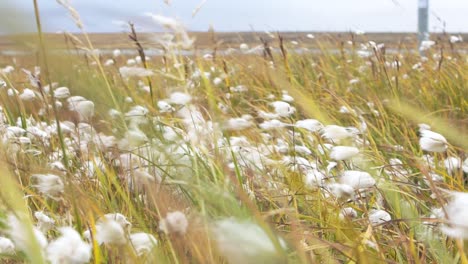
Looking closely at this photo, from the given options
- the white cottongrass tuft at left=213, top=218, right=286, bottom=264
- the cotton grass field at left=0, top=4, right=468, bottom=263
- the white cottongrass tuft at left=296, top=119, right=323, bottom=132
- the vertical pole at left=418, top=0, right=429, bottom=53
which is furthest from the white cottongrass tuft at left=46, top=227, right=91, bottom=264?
the vertical pole at left=418, top=0, right=429, bottom=53

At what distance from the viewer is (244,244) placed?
59 cm

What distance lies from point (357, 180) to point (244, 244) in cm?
71

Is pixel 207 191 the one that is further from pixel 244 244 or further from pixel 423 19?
pixel 423 19

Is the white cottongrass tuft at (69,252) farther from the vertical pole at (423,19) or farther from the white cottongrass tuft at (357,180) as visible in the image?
the vertical pole at (423,19)

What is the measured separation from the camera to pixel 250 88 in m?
4.30

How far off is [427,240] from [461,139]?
0.98ft

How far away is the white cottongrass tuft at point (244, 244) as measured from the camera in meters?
0.57

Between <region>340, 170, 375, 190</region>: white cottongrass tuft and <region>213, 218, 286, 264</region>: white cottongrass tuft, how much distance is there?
24.9 inches

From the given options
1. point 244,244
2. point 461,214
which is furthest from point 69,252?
point 461,214

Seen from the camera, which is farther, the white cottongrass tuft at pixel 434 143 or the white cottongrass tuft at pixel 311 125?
the white cottongrass tuft at pixel 311 125

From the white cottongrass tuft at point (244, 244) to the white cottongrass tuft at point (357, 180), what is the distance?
632 mm

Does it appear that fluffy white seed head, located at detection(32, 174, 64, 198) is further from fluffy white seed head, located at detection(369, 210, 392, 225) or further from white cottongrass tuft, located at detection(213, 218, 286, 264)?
fluffy white seed head, located at detection(369, 210, 392, 225)

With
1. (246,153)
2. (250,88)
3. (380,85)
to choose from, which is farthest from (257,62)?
(246,153)

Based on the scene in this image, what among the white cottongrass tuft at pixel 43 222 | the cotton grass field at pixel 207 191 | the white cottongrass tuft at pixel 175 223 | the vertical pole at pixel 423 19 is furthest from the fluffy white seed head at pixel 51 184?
the vertical pole at pixel 423 19
